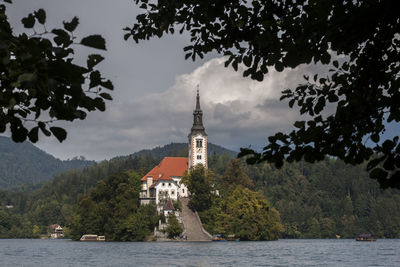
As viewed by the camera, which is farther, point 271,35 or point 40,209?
point 40,209

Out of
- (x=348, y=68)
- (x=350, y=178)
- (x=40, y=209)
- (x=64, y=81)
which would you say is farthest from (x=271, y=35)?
(x=350, y=178)

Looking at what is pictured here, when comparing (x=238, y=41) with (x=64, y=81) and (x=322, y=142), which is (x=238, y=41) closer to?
(x=322, y=142)

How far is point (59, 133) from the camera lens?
370cm

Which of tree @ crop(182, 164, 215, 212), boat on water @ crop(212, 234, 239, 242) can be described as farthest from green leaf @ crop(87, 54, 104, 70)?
tree @ crop(182, 164, 215, 212)

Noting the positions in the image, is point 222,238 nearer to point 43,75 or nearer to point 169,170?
point 169,170

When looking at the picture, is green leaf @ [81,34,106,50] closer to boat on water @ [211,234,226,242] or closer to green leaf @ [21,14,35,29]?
green leaf @ [21,14,35,29]

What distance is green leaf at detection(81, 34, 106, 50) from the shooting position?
3.28m

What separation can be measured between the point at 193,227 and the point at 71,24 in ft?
269

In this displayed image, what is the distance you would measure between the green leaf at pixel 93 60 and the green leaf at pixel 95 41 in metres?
0.29

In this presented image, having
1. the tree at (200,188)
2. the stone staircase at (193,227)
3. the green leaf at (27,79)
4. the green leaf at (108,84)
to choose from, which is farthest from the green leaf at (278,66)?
the tree at (200,188)

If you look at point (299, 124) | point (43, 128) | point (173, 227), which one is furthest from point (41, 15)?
point (173, 227)

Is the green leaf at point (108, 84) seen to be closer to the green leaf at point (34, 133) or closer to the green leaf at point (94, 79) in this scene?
the green leaf at point (94, 79)

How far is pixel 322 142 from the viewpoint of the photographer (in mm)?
5336

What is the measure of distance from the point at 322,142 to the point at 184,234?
3090 inches
